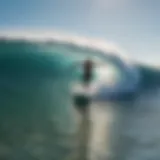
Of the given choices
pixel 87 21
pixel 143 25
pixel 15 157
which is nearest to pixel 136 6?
pixel 143 25

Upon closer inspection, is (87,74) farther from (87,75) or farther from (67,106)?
(67,106)

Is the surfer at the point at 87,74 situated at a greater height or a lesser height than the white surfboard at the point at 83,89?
greater

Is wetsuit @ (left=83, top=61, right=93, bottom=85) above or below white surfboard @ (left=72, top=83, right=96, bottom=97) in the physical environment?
above

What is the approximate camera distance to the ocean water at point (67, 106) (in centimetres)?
117

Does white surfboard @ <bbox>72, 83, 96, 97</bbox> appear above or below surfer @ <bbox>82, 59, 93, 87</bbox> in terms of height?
below

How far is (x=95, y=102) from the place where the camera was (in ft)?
3.91

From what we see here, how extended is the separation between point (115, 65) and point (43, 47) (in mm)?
249

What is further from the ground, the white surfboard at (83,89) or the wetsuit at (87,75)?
the wetsuit at (87,75)

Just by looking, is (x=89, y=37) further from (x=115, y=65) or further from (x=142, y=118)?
(x=142, y=118)

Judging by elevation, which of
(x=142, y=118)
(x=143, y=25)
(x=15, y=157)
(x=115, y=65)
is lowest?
(x=15, y=157)

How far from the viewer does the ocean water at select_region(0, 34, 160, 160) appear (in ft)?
3.84

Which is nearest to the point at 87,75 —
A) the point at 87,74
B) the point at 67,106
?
the point at 87,74

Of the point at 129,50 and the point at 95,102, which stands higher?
the point at 129,50

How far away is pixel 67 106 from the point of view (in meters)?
1.19
